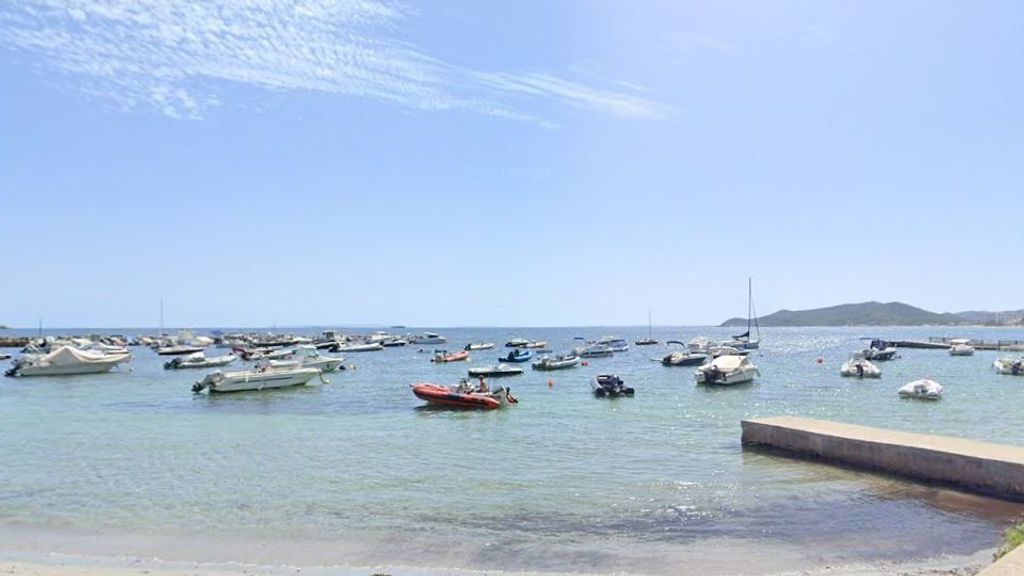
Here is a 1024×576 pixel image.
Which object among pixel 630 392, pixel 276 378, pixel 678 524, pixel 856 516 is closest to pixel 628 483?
pixel 678 524

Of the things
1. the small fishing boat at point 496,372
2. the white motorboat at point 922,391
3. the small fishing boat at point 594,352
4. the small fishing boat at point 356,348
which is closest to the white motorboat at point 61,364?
the small fishing boat at point 496,372

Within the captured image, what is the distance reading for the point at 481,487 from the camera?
16531mm

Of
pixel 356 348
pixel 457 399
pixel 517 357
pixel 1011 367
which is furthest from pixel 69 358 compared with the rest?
pixel 1011 367

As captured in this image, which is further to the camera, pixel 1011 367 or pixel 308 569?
pixel 1011 367

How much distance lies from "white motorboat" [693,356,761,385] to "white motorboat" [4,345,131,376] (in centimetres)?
4443

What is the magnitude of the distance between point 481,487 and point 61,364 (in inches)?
2009

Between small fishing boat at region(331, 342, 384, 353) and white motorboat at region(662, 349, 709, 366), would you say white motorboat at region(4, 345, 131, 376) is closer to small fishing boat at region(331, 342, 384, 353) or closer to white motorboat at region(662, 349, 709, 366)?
small fishing boat at region(331, 342, 384, 353)

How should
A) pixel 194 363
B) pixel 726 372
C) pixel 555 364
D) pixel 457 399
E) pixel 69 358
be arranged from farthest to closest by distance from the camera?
pixel 194 363, pixel 555 364, pixel 69 358, pixel 726 372, pixel 457 399

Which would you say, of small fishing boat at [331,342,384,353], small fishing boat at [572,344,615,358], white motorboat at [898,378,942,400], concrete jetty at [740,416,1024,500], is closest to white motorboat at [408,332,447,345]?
small fishing boat at [331,342,384,353]

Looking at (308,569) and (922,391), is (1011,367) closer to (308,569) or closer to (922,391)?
(922,391)

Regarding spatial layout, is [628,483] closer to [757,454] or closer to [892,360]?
[757,454]

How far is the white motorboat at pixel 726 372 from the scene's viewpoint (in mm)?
45156

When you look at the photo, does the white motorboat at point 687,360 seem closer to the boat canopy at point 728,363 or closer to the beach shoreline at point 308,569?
the boat canopy at point 728,363

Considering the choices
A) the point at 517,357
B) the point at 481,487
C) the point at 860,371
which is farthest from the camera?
the point at 517,357
